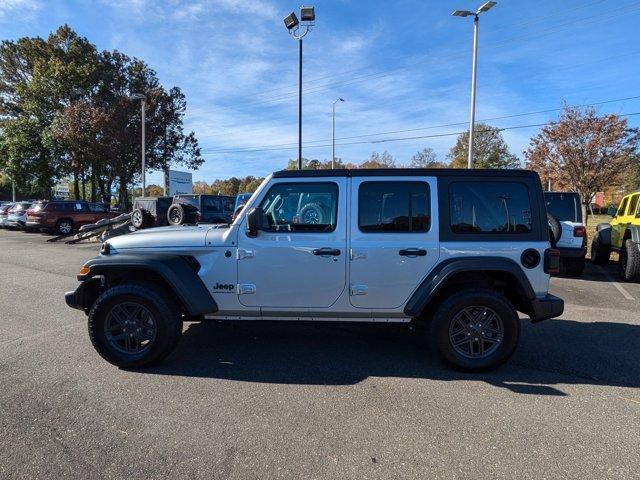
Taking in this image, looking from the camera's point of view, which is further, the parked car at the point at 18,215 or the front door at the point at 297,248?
the parked car at the point at 18,215

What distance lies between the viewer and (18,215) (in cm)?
2386

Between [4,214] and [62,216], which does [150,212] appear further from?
[4,214]

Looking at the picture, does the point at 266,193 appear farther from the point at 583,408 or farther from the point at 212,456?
the point at 583,408

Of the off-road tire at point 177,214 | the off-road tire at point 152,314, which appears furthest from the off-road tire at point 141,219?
the off-road tire at point 152,314

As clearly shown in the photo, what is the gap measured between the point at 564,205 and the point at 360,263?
767 centimetres

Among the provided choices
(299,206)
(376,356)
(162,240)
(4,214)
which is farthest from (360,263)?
(4,214)

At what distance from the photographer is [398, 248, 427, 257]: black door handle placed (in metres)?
4.23

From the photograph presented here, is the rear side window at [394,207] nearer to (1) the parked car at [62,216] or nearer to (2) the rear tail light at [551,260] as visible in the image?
(2) the rear tail light at [551,260]

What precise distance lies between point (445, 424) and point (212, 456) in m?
1.66

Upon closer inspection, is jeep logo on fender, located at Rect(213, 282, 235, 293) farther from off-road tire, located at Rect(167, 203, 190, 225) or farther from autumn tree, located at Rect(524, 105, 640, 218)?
autumn tree, located at Rect(524, 105, 640, 218)

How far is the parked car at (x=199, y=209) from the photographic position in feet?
49.5

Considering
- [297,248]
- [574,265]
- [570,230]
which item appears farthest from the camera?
[574,265]

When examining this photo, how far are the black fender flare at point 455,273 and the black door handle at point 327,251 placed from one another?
2.74 ft

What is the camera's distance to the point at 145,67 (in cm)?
3628
